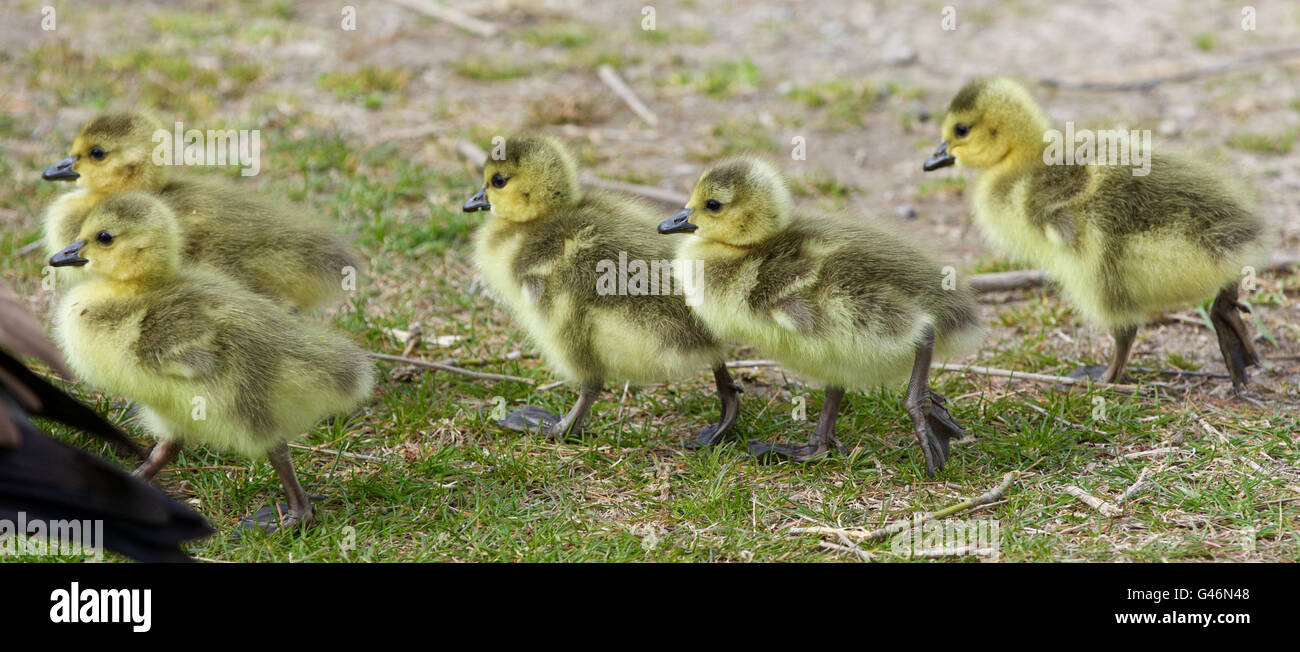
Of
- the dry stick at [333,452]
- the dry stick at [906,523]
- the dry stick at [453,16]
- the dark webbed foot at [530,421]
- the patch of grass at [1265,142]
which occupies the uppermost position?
the dry stick at [453,16]

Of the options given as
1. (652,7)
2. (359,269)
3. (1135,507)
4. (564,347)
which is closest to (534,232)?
(564,347)

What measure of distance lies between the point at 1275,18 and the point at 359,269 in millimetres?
7115

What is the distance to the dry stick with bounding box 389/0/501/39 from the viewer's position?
8648 millimetres

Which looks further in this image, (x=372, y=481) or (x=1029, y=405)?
(x=1029, y=405)

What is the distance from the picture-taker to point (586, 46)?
838 cm

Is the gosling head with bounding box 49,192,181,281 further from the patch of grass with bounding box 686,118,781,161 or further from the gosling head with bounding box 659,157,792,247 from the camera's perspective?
the patch of grass with bounding box 686,118,781,161

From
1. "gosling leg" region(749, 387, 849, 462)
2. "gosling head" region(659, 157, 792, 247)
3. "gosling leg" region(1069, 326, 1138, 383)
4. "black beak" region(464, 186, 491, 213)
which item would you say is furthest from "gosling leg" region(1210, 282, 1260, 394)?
"black beak" region(464, 186, 491, 213)

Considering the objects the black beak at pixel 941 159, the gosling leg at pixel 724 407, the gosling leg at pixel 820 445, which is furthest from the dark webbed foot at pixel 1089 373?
the gosling leg at pixel 724 407

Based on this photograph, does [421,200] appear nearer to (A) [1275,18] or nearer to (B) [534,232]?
(B) [534,232]

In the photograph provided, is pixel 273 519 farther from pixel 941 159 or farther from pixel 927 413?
pixel 941 159

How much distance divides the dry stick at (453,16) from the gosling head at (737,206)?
5270mm

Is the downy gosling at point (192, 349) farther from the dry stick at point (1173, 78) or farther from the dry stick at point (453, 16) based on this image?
the dry stick at point (1173, 78)

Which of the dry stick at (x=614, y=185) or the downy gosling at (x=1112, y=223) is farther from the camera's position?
the dry stick at (x=614, y=185)

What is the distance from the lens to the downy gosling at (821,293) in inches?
141
